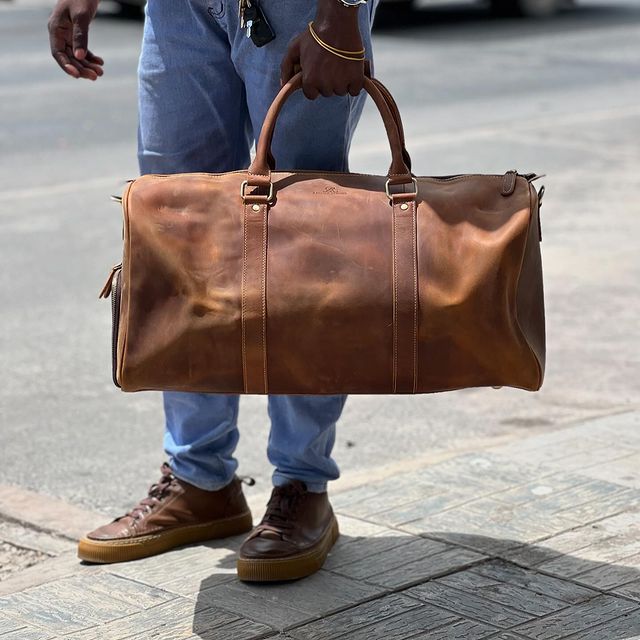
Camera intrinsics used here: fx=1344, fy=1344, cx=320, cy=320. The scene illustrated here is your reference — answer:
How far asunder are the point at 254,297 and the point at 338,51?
523 millimetres

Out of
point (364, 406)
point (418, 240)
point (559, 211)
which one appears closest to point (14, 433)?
point (364, 406)

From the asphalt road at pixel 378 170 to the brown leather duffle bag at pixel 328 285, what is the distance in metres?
1.24

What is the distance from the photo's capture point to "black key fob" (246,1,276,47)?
2812 millimetres

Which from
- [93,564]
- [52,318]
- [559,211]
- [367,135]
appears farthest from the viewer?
[367,135]

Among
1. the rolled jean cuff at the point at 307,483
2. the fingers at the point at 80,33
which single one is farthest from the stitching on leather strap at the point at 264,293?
the fingers at the point at 80,33

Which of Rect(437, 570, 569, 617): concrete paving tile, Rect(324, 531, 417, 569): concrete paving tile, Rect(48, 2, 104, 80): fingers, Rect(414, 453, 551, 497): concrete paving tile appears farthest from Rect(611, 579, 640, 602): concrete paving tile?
Rect(48, 2, 104, 80): fingers

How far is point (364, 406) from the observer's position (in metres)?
4.55

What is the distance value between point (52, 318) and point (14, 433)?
1290mm

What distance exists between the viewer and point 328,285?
257 cm

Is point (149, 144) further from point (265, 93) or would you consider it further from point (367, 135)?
point (367, 135)

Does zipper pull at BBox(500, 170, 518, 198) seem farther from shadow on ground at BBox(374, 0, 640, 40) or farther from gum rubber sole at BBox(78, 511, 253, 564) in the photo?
shadow on ground at BBox(374, 0, 640, 40)

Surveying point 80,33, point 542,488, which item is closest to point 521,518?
point 542,488

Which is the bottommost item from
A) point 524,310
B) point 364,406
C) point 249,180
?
point 364,406

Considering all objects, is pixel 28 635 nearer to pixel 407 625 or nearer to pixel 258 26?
pixel 407 625
